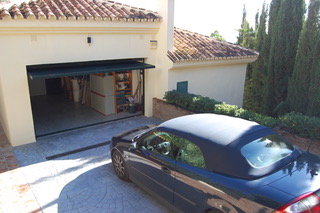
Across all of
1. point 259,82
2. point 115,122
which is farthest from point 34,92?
point 259,82

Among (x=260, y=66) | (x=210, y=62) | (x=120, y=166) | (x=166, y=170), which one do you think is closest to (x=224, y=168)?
(x=166, y=170)

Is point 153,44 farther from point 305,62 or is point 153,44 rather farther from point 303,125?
point 303,125

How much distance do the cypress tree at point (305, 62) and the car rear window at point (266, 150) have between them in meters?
5.82

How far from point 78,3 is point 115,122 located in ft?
14.2

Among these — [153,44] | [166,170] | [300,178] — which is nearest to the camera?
[300,178]

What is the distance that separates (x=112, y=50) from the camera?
880 centimetres

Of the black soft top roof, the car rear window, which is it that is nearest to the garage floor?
the black soft top roof

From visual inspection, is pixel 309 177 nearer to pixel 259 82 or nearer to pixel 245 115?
pixel 245 115

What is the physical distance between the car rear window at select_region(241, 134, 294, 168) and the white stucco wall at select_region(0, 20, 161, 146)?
6.19m

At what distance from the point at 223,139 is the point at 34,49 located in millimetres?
6080

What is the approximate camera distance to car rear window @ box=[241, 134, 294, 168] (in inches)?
143

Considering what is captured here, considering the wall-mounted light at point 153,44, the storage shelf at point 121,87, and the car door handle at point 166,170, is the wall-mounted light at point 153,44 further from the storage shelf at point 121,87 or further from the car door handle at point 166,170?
the car door handle at point 166,170

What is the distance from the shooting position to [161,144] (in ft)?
15.3

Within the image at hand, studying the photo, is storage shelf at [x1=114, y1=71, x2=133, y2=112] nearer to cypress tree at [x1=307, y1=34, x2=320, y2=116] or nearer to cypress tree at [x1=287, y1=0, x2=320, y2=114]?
cypress tree at [x1=287, y1=0, x2=320, y2=114]
